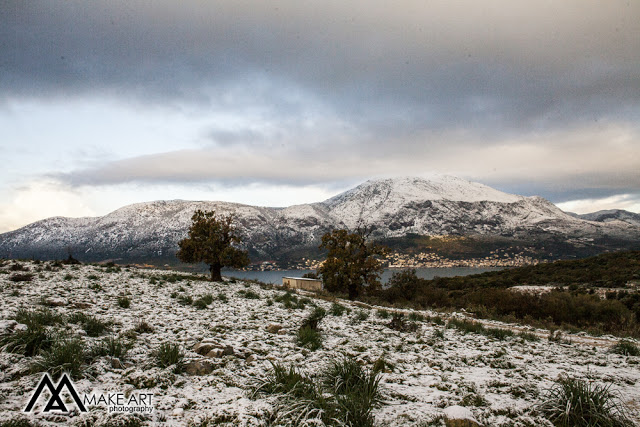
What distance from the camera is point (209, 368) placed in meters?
6.02

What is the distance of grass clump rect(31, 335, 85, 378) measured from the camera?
489cm

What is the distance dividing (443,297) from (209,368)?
2880 centimetres

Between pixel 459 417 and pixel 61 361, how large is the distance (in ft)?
21.0

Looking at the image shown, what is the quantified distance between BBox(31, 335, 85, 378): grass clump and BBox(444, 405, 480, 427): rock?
586cm

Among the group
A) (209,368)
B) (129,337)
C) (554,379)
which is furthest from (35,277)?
(554,379)

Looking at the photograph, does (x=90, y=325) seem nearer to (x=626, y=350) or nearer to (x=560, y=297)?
(x=626, y=350)

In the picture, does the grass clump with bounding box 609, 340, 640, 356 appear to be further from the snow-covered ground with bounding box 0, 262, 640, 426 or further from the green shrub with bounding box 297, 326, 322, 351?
the green shrub with bounding box 297, 326, 322, 351

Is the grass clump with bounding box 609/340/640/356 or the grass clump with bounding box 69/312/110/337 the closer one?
the grass clump with bounding box 69/312/110/337

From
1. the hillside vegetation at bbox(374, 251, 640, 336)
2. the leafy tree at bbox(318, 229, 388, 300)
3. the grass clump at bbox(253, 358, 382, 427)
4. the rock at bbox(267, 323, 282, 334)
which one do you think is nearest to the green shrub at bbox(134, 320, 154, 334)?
the rock at bbox(267, 323, 282, 334)

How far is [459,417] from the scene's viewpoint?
443 cm

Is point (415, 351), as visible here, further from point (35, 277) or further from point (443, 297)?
point (443, 297)

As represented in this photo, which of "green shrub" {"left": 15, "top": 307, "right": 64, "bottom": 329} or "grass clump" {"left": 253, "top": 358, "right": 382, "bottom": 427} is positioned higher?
"green shrub" {"left": 15, "top": 307, "right": 64, "bottom": 329}

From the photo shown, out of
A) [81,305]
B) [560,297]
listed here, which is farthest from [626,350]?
[81,305]

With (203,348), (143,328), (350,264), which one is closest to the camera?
(203,348)
